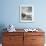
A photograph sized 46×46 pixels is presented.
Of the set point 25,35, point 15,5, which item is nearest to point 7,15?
point 15,5

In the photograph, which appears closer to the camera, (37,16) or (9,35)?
(9,35)

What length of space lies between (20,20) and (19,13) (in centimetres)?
23

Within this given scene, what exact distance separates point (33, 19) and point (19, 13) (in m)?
0.49

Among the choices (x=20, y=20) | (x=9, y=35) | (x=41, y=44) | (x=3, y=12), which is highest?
(x=3, y=12)

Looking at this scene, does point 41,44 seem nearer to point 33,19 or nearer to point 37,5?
point 33,19

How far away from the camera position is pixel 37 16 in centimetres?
405

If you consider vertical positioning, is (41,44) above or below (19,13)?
below

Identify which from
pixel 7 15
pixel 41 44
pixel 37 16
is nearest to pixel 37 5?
pixel 37 16

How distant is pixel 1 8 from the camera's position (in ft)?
13.2

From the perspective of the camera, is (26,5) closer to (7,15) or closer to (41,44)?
(7,15)

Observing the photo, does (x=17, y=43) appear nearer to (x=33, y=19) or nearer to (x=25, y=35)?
(x=25, y=35)

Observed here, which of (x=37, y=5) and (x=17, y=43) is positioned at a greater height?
(x=37, y=5)

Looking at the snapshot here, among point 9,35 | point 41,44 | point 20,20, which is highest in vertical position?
point 20,20

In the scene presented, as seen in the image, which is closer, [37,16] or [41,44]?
[41,44]
